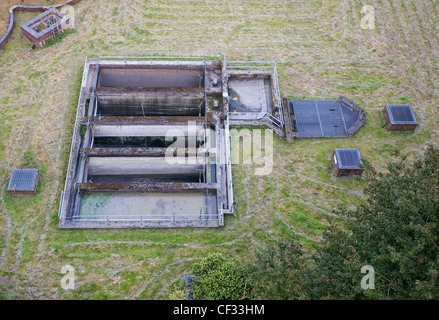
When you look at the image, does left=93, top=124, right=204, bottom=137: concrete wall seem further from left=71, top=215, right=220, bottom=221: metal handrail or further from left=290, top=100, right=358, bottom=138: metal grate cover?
left=290, top=100, right=358, bottom=138: metal grate cover

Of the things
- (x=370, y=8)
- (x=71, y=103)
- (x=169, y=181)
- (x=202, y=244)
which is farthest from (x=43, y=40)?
(x=370, y=8)

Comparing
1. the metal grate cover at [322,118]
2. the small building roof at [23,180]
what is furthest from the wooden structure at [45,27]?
the metal grate cover at [322,118]

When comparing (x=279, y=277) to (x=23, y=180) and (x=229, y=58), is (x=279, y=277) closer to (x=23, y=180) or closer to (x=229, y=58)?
(x=23, y=180)

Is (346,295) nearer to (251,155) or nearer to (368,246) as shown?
(368,246)

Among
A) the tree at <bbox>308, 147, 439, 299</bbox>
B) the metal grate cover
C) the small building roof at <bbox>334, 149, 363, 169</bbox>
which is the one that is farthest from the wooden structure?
the tree at <bbox>308, 147, 439, 299</bbox>

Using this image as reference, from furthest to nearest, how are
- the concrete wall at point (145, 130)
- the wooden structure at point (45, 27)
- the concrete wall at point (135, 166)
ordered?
the wooden structure at point (45, 27)
the concrete wall at point (145, 130)
the concrete wall at point (135, 166)

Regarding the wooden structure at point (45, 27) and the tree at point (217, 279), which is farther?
the wooden structure at point (45, 27)

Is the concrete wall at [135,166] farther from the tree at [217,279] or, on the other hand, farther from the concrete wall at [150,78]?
the tree at [217,279]

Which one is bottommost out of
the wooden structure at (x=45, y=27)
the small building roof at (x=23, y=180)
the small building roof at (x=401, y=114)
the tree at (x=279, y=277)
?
the tree at (x=279, y=277)

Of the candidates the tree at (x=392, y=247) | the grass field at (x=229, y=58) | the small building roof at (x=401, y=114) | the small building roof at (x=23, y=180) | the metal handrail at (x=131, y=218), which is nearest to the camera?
the tree at (x=392, y=247)
